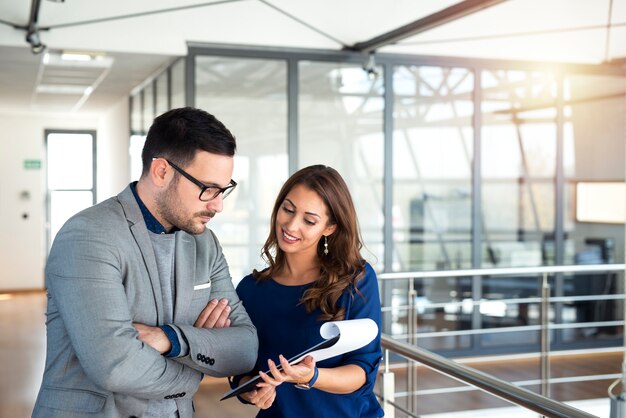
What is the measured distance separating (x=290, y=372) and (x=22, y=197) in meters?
10.7

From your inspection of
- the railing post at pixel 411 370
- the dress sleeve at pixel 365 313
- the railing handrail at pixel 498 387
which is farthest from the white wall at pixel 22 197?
the dress sleeve at pixel 365 313

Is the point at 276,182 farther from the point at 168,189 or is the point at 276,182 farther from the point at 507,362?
the point at 168,189

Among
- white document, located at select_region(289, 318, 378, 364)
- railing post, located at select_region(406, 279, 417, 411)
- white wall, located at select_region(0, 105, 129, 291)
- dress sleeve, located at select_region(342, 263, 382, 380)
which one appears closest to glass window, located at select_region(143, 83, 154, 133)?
white wall, located at select_region(0, 105, 129, 291)

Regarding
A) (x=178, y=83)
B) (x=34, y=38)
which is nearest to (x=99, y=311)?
(x=34, y=38)

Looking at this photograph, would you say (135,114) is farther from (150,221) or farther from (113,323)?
(113,323)

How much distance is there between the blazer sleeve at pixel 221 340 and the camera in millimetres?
1647

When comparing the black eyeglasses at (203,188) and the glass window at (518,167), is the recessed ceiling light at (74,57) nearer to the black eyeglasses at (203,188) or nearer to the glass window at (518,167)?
the glass window at (518,167)

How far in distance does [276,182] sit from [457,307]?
1.92 m

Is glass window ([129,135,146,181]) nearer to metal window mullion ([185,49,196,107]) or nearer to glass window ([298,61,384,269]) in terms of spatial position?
metal window mullion ([185,49,196,107])

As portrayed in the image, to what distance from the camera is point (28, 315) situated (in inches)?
361

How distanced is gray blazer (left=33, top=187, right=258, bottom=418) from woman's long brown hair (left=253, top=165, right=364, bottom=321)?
15.1 inches

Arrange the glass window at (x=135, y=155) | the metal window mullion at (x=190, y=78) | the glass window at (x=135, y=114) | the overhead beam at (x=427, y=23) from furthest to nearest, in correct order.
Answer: the glass window at (x=135, y=114)
the glass window at (x=135, y=155)
the metal window mullion at (x=190, y=78)
the overhead beam at (x=427, y=23)

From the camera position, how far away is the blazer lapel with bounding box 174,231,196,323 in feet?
5.54

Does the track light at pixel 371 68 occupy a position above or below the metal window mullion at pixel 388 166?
above
